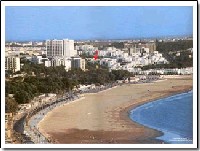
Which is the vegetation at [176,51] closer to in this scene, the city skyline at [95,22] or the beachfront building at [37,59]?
the city skyline at [95,22]

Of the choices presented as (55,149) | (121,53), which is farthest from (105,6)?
(55,149)

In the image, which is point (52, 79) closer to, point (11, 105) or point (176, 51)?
point (11, 105)

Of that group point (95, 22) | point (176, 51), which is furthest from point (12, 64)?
point (176, 51)

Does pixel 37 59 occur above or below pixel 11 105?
above

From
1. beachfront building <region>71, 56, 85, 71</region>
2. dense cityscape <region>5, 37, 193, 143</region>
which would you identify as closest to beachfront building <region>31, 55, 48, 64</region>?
dense cityscape <region>5, 37, 193, 143</region>

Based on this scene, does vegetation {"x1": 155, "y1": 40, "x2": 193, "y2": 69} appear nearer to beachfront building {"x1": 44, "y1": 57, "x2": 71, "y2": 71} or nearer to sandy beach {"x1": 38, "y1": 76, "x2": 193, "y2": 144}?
sandy beach {"x1": 38, "y1": 76, "x2": 193, "y2": 144}

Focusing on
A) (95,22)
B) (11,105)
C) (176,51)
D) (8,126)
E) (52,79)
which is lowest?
(8,126)

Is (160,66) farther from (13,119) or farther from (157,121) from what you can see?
(13,119)

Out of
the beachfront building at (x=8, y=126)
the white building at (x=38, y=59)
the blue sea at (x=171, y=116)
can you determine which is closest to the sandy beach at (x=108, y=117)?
the blue sea at (x=171, y=116)
